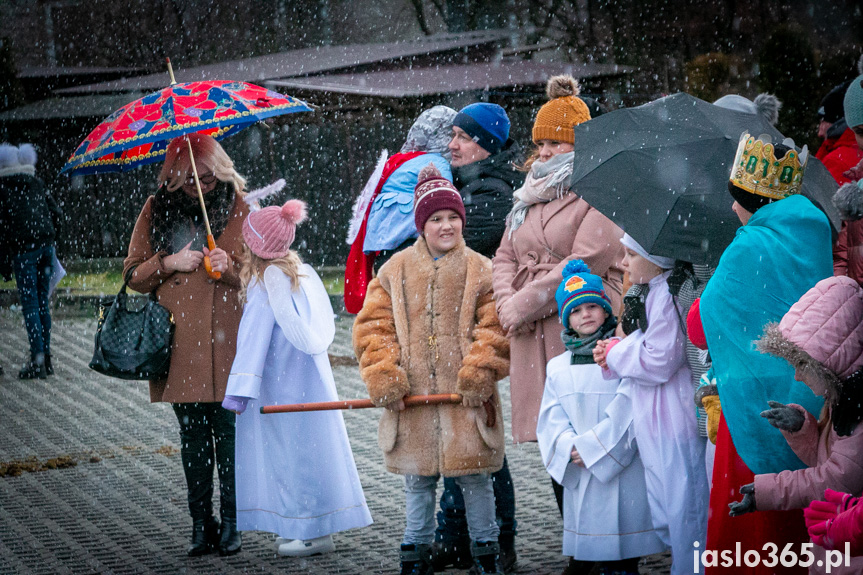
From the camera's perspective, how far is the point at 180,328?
552 centimetres

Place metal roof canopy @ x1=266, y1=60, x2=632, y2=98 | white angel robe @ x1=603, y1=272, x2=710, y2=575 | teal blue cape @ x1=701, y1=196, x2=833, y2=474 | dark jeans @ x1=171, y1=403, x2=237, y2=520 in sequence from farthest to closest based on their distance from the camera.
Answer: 1. metal roof canopy @ x1=266, y1=60, x2=632, y2=98
2. dark jeans @ x1=171, y1=403, x2=237, y2=520
3. white angel robe @ x1=603, y1=272, x2=710, y2=575
4. teal blue cape @ x1=701, y1=196, x2=833, y2=474

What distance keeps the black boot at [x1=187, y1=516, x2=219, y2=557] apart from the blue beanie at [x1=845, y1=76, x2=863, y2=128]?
3627 mm

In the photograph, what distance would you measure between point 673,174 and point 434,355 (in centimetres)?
136

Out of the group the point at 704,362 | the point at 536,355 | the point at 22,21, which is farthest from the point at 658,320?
the point at 22,21

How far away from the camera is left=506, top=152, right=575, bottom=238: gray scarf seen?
16.1ft

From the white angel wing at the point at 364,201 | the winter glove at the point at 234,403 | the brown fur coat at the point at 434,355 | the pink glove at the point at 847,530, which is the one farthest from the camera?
the white angel wing at the point at 364,201

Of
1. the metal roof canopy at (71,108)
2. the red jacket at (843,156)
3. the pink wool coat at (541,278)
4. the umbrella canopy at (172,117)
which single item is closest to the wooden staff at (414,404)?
the pink wool coat at (541,278)

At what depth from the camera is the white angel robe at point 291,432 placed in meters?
5.31

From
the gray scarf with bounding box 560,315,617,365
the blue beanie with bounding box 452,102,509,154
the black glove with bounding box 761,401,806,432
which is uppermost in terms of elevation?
the blue beanie with bounding box 452,102,509,154

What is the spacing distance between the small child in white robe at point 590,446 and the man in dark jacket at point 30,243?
23.3 ft

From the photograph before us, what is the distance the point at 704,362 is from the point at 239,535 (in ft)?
8.66

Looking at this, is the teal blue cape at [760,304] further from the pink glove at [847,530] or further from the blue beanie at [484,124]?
the blue beanie at [484,124]

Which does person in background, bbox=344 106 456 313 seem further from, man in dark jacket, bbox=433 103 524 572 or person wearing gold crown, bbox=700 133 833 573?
person wearing gold crown, bbox=700 133 833 573

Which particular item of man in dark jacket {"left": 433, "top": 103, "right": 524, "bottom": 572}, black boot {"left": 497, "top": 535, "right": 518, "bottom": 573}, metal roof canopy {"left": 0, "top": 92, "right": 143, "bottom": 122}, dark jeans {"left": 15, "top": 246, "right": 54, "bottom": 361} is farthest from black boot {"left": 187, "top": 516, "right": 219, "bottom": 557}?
metal roof canopy {"left": 0, "top": 92, "right": 143, "bottom": 122}
